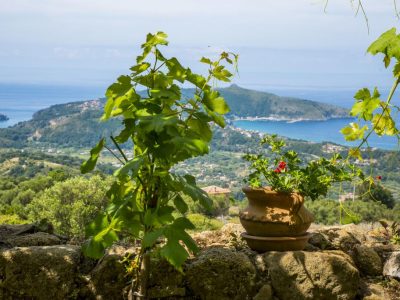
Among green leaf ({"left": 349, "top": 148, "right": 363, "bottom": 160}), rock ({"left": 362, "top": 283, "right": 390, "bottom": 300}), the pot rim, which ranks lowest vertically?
rock ({"left": 362, "top": 283, "right": 390, "bottom": 300})

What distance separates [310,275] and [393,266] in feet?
2.90

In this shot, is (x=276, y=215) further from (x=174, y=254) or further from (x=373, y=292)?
(x=174, y=254)

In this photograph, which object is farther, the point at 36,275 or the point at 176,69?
the point at 36,275

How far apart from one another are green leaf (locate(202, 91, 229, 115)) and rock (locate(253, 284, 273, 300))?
4.54 ft

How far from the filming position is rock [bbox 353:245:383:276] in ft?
14.3

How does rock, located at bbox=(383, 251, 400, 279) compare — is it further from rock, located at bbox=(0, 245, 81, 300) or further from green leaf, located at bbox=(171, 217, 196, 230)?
rock, located at bbox=(0, 245, 81, 300)

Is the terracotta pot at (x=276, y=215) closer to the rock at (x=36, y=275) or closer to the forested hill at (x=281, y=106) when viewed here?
the rock at (x=36, y=275)

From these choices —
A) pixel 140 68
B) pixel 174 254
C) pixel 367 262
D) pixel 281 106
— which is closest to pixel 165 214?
pixel 174 254

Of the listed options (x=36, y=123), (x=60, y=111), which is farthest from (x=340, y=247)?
(x=36, y=123)

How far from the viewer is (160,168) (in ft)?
10.0

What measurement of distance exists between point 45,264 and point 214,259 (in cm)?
115

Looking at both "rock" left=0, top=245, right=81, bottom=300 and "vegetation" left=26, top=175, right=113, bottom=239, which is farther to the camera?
"vegetation" left=26, top=175, right=113, bottom=239

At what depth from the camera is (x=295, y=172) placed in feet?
13.2

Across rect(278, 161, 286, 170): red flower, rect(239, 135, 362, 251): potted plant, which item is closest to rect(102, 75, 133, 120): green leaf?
rect(239, 135, 362, 251): potted plant
